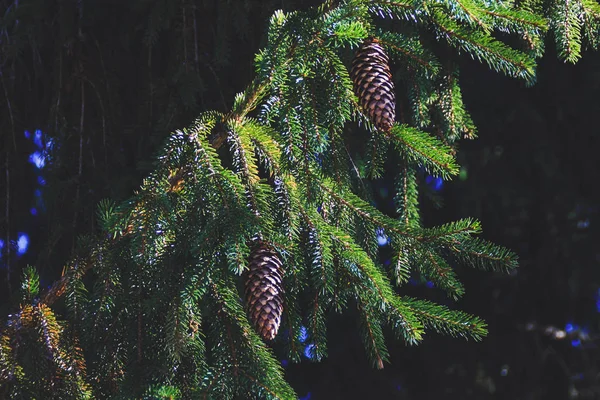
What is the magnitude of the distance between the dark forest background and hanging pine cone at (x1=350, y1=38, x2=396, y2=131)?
1.03 m

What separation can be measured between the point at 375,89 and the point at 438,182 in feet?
6.69

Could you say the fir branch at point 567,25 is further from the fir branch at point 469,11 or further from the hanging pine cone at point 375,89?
the hanging pine cone at point 375,89

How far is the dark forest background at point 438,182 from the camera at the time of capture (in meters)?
2.40

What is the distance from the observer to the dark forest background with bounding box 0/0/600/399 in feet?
7.89

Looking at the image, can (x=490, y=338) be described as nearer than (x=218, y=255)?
No

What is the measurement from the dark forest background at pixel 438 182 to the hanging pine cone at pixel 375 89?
1.03 m

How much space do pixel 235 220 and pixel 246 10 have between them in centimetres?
→ 122

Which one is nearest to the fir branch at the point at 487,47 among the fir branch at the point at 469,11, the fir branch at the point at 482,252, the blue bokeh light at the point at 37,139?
the fir branch at the point at 469,11

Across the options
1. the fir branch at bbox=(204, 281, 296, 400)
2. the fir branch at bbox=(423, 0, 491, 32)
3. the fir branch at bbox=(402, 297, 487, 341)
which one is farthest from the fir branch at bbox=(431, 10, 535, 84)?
the fir branch at bbox=(204, 281, 296, 400)

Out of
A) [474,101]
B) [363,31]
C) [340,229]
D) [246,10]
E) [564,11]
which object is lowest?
[340,229]

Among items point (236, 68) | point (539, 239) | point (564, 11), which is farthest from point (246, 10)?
point (539, 239)

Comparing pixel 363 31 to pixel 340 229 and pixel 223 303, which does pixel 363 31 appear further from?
pixel 223 303

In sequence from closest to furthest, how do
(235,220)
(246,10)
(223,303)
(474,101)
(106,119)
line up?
1. (235,220)
2. (223,303)
3. (246,10)
4. (106,119)
5. (474,101)

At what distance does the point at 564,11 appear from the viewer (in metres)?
1.58
